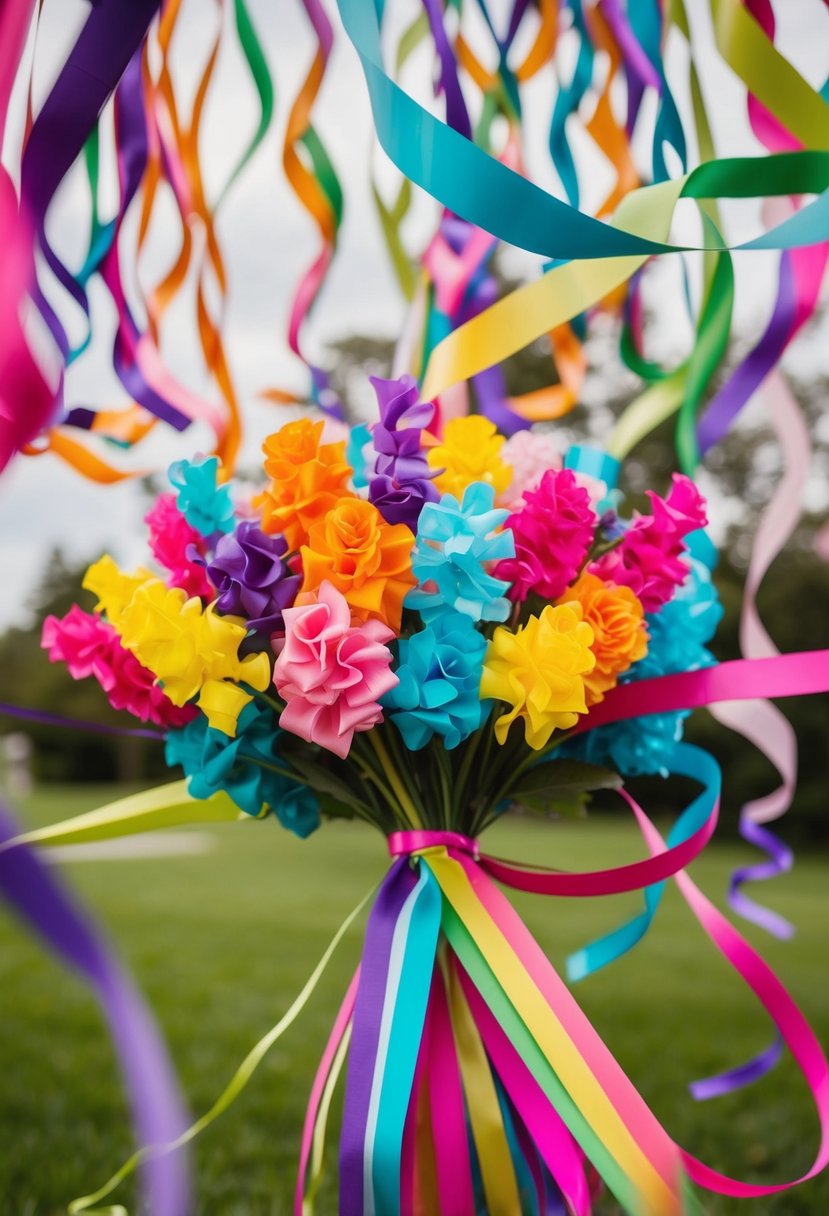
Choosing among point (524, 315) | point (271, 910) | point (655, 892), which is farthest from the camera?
point (271, 910)

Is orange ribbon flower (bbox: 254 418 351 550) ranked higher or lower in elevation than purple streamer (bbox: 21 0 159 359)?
lower

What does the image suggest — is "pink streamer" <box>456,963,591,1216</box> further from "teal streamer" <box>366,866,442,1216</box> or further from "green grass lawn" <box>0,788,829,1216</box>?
"green grass lawn" <box>0,788,829,1216</box>

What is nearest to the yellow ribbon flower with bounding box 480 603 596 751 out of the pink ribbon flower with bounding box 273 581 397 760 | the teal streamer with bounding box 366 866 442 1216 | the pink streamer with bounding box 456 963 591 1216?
the pink ribbon flower with bounding box 273 581 397 760

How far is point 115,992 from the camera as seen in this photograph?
697mm

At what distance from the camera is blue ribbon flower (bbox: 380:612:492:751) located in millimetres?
1038

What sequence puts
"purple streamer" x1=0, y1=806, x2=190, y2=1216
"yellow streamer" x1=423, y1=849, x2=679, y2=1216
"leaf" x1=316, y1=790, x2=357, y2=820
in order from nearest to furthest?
"purple streamer" x1=0, y1=806, x2=190, y2=1216 < "yellow streamer" x1=423, y1=849, x2=679, y2=1216 < "leaf" x1=316, y1=790, x2=357, y2=820

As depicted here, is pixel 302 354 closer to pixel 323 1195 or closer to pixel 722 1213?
pixel 323 1195

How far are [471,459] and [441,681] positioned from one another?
0.29 m

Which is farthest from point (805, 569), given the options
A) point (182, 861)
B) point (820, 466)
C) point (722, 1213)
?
point (722, 1213)

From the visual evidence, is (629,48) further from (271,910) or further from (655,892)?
(271,910)

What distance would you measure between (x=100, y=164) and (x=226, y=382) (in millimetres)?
359

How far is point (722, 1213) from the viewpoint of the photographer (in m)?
1.76

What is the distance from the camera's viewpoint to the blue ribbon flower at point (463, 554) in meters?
1.03

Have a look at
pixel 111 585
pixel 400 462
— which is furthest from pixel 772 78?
pixel 111 585
